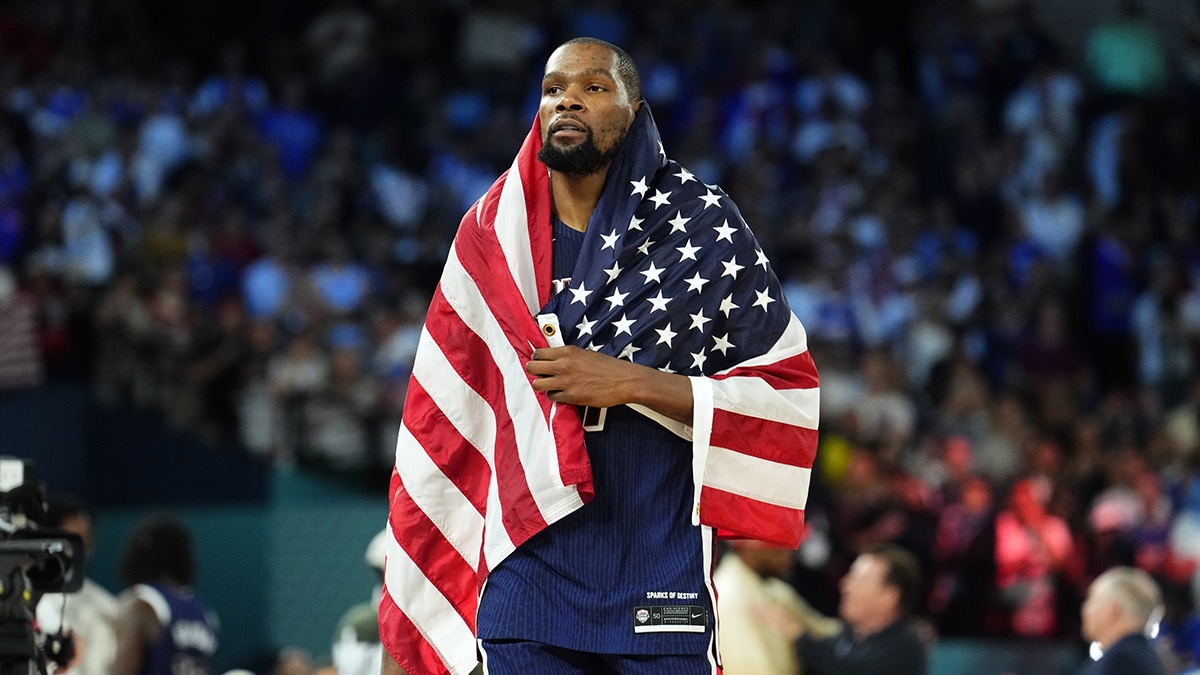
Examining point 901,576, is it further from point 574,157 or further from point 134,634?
point 574,157

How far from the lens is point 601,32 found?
1789cm

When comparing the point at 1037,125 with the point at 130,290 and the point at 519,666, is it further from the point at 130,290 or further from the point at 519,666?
the point at 519,666

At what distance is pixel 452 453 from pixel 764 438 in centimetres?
68

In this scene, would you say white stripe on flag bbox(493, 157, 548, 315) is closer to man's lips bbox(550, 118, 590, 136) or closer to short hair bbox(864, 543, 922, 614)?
man's lips bbox(550, 118, 590, 136)

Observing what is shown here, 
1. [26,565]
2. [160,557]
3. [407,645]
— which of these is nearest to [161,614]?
[160,557]

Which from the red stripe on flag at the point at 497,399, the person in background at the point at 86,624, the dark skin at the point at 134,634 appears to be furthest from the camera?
the person in background at the point at 86,624

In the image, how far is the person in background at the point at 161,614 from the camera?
7.07 meters

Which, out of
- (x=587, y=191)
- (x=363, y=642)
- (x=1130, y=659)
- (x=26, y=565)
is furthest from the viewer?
(x=1130, y=659)

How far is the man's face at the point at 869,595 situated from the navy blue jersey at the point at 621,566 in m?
3.66

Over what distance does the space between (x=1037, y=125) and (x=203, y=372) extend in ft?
28.2

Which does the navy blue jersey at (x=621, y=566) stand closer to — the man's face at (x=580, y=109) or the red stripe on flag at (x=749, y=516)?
the red stripe on flag at (x=749, y=516)

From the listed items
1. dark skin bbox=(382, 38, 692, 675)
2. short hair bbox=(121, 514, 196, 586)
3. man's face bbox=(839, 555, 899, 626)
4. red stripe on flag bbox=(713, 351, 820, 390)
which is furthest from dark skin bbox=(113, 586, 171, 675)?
red stripe on flag bbox=(713, 351, 820, 390)

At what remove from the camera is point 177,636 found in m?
7.17

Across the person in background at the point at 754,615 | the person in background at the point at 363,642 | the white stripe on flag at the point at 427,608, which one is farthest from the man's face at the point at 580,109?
the person in background at the point at 754,615
